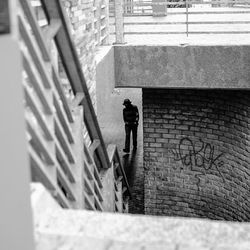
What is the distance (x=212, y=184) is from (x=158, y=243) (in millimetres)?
5669

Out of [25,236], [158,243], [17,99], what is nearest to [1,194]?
[25,236]

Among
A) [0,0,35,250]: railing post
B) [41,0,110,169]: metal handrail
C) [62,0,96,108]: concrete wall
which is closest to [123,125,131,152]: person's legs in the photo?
[62,0,96,108]: concrete wall

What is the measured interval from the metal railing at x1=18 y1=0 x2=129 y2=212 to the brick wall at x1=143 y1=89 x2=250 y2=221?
12.5ft

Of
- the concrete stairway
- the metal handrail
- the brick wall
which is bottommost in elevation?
the brick wall

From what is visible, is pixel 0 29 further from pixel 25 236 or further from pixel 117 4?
pixel 117 4

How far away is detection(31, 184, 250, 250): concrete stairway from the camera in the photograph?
1901 mm

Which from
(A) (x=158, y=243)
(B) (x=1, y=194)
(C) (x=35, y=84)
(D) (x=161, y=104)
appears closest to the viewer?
(B) (x=1, y=194)

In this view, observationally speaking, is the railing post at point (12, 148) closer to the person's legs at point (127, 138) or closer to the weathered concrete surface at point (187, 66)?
the weathered concrete surface at point (187, 66)

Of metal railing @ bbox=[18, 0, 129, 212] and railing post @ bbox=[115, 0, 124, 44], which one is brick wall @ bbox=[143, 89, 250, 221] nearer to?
railing post @ bbox=[115, 0, 124, 44]

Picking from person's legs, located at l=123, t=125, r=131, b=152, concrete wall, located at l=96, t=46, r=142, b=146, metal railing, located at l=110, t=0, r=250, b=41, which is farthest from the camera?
person's legs, located at l=123, t=125, r=131, b=152

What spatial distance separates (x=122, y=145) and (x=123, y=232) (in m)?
10.5

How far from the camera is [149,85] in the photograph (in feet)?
20.1

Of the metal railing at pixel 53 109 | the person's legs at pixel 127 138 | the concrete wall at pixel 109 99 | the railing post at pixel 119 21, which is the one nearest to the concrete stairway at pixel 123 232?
the metal railing at pixel 53 109

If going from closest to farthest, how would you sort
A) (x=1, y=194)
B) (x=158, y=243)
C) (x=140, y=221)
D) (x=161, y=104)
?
1. (x=1, y=194)
2. (x=158, y=243)
3. (x=140, y=221)
4. (x=161, y=104)
